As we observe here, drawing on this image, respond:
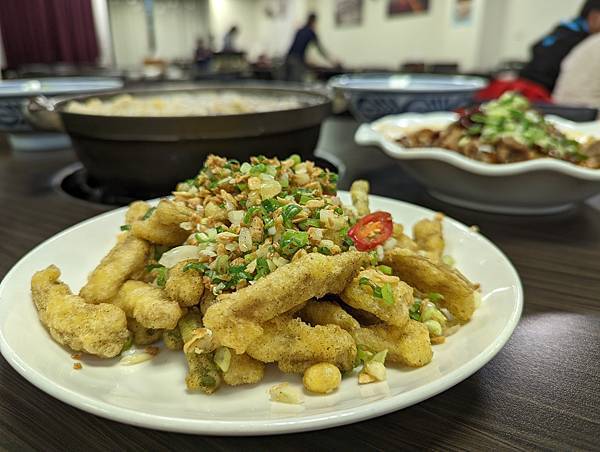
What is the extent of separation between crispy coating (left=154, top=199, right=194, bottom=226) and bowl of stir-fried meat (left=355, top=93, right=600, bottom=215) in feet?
2.47

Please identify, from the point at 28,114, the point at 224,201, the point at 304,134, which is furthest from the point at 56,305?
the point at 28,114

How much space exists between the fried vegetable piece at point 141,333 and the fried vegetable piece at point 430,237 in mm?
506

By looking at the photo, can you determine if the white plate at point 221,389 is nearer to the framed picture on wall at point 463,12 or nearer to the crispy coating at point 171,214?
the crispy coating at point 171,214

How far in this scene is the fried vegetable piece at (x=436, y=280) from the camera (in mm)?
714

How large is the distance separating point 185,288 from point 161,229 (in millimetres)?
184

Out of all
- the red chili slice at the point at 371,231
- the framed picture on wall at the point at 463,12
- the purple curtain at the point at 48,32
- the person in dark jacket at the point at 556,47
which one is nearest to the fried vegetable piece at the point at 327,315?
the red chili slice at the point at 371,231

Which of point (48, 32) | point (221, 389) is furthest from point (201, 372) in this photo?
point (48, 32)

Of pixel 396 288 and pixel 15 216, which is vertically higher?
pixel 396 288

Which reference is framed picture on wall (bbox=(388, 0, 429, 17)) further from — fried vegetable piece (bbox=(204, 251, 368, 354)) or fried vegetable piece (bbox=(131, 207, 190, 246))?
fried vegetable piece (bbox=(204, 251, 368, 354))

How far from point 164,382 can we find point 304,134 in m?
1.00

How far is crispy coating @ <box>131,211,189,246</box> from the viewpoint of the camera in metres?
0.80

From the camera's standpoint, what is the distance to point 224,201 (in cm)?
81

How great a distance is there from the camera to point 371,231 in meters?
0.82

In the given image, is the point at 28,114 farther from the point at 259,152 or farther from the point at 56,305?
the point at 56,305
